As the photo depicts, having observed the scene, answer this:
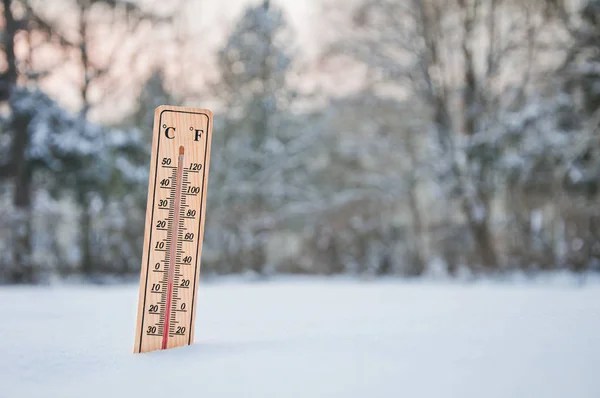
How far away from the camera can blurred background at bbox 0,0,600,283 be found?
43.9ft

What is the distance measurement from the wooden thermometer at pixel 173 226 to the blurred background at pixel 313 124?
375 inches

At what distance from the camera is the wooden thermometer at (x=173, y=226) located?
344 centimetres

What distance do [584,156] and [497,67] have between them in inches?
143

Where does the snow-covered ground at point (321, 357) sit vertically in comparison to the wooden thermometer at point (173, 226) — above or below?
below

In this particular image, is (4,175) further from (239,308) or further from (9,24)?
(239,308)

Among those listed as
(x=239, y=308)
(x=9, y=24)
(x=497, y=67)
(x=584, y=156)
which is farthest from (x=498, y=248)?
(x=9, y=24)

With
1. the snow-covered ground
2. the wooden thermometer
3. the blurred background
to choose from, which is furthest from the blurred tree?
the wooden thermometer

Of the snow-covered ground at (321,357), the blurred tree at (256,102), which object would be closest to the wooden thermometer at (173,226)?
the snow-covered ground at (321,357)

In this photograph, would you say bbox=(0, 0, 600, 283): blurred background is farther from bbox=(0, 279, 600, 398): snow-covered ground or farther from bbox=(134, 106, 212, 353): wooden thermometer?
bbox=(134, 106, 212, 353): wooden thermometer

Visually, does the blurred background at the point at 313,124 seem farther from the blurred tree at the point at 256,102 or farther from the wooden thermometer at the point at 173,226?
the wooden thermometer at the point at 173,226

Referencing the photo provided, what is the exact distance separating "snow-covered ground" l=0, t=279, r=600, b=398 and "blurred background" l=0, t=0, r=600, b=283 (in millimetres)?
8599

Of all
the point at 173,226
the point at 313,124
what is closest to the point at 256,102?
the point at 313,124

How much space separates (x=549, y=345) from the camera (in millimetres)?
3543

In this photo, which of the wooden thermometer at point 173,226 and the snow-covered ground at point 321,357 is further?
the wooden thermometer at point 173,226
